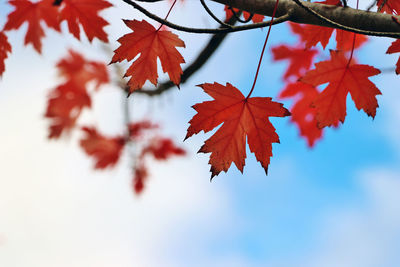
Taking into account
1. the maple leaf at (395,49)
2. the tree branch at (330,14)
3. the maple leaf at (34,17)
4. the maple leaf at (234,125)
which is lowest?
the maple leaf at (234,125)

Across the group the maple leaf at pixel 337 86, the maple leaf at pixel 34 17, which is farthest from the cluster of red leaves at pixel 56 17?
the maple leaf at pixel 337 86

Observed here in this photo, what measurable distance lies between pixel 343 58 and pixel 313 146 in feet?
4.61

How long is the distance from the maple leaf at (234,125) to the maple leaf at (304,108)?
3.05 feet

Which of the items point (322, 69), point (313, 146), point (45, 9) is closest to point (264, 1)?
point (322, 69)

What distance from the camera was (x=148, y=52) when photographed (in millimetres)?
1149

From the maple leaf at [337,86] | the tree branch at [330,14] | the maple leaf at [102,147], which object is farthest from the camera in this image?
the maple leaf at [102,147]

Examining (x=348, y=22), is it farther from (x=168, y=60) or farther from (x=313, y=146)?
(x=313, y=146)

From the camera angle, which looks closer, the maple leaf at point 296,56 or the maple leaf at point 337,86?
the maple leaf at point 337,86

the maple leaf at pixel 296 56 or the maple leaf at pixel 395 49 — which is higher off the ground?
the maple leaf at pixel 296 56

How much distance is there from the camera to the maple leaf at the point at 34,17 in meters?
1.56

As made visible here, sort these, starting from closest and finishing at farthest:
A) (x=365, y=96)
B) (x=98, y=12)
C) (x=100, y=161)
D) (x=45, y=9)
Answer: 1. (x=365, y=96)
2. (x=98, y=12)
3. (x=45, y=9)
4. (x=100, y=161)

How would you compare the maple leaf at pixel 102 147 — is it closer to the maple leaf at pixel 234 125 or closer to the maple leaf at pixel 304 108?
the maple leaf at pixel 304 108

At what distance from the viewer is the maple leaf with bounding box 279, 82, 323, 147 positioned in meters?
2.21

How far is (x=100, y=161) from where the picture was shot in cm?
409
